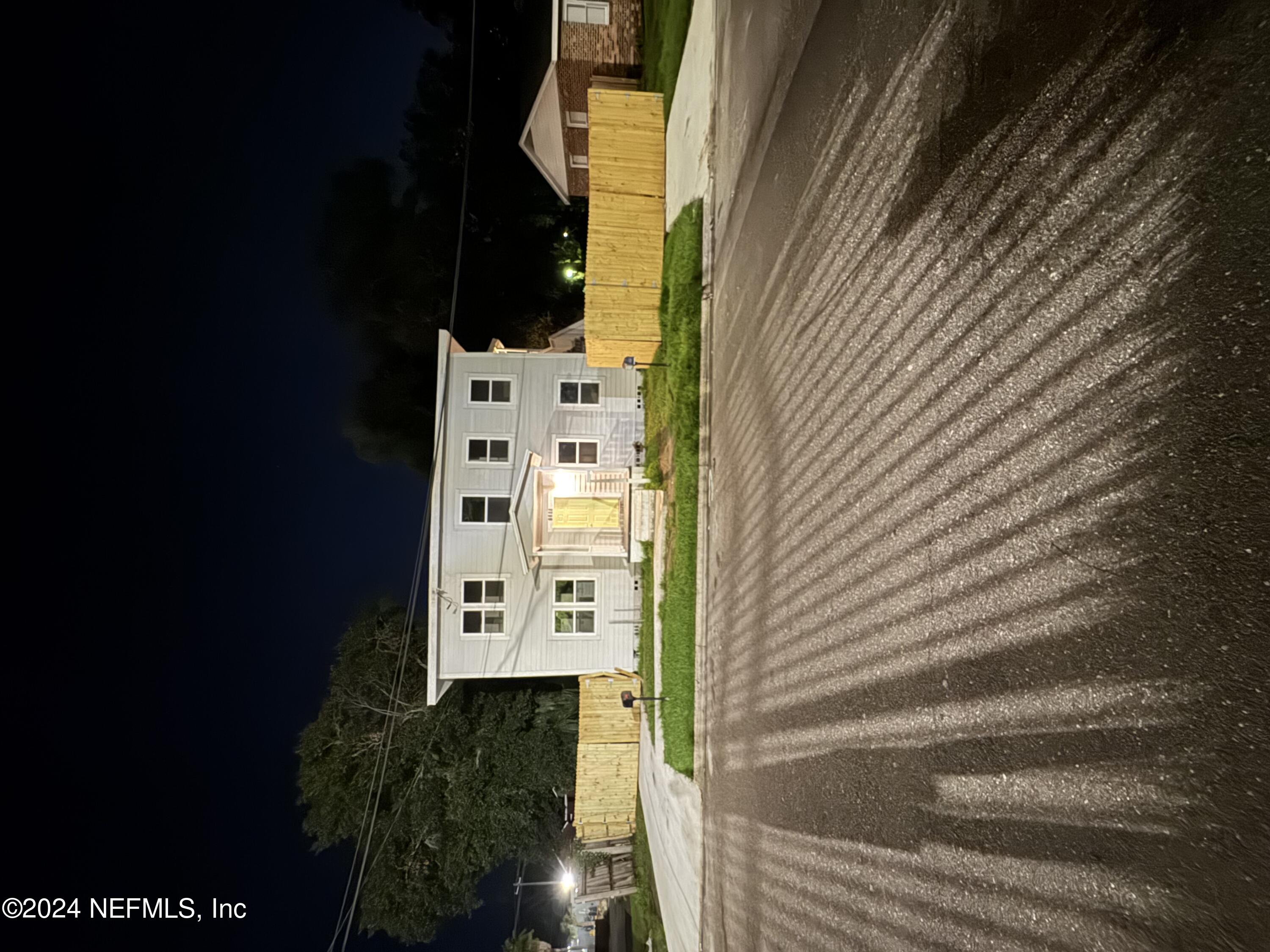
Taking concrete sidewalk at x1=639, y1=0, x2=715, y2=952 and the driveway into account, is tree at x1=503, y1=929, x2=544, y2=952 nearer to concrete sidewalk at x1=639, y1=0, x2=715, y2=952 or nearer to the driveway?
concrete sidewalk at x1=639, y1=0, x2=715, y2=952

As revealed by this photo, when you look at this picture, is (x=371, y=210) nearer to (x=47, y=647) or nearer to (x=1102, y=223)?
(x=47, y=647)

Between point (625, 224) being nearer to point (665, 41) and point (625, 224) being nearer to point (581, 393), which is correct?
point (665, 41)

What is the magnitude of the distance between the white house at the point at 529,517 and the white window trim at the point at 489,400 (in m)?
0.02

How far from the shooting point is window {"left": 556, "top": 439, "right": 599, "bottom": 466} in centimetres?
1149

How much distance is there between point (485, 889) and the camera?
18.8m

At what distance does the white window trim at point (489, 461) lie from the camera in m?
11.1

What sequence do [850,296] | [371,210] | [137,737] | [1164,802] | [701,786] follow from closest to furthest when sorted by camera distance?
[1164,802]
[850,296]
[701,786]
[137,737]
[371,210]

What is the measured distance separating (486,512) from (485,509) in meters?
0.05

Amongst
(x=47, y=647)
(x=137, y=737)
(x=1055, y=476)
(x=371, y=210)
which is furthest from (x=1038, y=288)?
(x=371, y=210)

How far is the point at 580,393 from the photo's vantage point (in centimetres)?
1156

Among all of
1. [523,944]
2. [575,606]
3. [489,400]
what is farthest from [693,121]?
[523,944]

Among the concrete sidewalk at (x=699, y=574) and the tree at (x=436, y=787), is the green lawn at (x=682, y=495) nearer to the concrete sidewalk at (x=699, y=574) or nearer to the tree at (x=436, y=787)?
the concrete sidewalk at (x=699, y=574)

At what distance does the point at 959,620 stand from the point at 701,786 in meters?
4.13

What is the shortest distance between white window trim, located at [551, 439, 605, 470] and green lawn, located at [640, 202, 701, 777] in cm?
415
